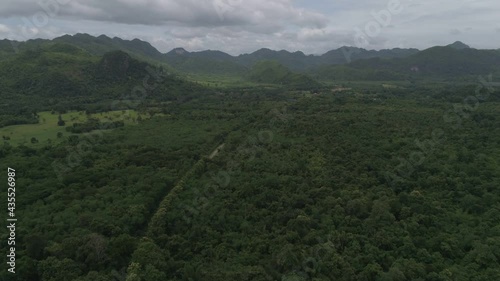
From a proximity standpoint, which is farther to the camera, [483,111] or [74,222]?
[483,111]

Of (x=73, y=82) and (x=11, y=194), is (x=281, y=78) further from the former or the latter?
(x=11, y=194)

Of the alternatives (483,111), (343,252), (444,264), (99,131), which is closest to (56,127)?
(99,131)

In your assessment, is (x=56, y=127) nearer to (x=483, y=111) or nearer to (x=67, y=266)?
(x=67, y=266)

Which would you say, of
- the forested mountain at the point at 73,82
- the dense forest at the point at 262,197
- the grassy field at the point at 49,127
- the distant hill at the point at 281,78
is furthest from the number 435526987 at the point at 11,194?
the distant hill at the point at 281,78

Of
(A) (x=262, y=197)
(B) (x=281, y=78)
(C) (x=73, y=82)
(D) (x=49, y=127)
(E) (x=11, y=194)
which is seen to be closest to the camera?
(E) (x=11, y=194)

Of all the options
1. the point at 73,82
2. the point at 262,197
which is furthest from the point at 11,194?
the point at 73,82

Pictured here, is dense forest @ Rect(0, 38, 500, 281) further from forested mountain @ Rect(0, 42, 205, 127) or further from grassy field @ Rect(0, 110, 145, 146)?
forested mountain @ Rect(0, 42, 205, 127)

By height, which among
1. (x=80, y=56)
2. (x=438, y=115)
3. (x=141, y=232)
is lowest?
(x=141, y=232)
